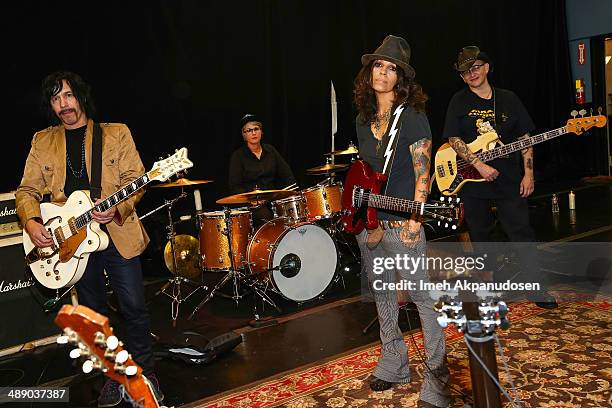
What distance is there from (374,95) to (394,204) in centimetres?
66

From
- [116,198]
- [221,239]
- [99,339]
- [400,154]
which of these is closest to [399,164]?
[400,154]

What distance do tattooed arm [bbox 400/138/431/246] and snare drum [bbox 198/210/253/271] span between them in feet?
8.64

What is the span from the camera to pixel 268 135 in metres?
8.42

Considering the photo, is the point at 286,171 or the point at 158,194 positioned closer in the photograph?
the point at 286,171

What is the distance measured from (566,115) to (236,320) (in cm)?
906

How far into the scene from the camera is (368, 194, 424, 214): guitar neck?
3.08 metres

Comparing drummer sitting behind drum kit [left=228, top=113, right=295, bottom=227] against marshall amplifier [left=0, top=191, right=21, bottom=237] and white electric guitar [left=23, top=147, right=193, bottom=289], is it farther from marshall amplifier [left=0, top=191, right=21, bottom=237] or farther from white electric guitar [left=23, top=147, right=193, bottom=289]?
white electric guitar [left=23, top=147, right=193, bottom=289]

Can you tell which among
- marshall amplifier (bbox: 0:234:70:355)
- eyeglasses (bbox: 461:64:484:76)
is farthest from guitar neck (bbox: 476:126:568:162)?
marshall amplifier (bbox: 0:234:70:355)

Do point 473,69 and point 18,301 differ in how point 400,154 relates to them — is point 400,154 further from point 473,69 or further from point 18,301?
point 18,301

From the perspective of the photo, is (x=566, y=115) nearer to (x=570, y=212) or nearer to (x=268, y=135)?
(x=570, y=212)

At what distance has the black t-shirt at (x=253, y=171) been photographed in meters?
6.38

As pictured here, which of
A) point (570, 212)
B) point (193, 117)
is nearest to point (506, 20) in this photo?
point (570, 212)

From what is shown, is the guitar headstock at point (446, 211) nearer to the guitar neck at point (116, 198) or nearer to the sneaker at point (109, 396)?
the guitar neck at point (116, 198)

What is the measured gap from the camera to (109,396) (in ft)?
12.0
